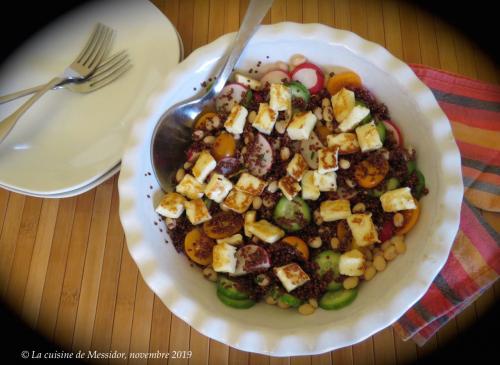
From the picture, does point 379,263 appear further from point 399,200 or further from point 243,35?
point 243,35

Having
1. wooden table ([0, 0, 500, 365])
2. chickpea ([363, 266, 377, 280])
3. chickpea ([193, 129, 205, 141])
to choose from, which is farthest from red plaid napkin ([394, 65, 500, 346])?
chickpea ([193, 129, 205, 141])

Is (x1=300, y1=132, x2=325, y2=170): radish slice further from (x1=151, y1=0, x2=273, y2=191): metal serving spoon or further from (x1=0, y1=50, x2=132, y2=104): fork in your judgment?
(x1=0, y1=50, x2=132, y2=104): fork

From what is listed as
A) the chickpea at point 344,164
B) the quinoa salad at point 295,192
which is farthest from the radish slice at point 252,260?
the chickpea at point 344,164

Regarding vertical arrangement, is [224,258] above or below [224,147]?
below

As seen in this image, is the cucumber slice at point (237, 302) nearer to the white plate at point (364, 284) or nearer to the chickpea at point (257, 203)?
the white plate at point (364, 284)

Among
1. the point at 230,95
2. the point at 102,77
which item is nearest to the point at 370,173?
the point at 230,95

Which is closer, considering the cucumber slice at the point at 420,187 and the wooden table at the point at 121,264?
the cucumber slice at the point at 420,187

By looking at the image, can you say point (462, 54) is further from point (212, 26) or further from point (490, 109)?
point (212, 26)
